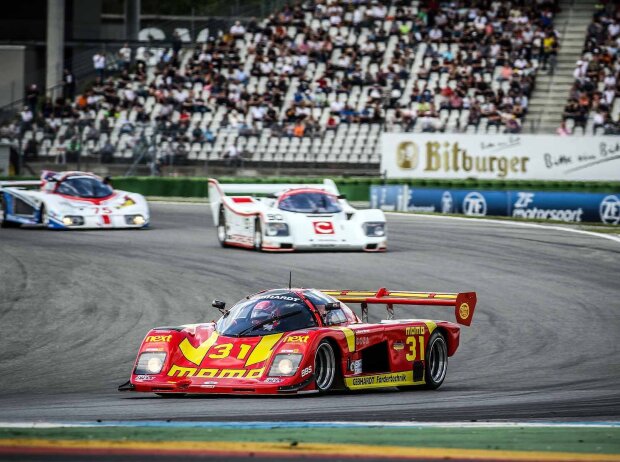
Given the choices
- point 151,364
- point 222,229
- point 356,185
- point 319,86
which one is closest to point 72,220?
point 222,229

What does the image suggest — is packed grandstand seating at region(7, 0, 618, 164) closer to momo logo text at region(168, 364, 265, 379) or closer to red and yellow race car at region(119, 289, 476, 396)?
red and yellow race car at region(119, 289, 476, 396)

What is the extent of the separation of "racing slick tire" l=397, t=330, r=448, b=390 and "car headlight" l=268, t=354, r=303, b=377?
194cm

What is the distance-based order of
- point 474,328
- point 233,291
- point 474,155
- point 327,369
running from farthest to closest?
point 474,155
point 233,291
point 474,328
point 327,369

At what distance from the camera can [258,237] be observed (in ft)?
77.3

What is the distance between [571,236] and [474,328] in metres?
10.8

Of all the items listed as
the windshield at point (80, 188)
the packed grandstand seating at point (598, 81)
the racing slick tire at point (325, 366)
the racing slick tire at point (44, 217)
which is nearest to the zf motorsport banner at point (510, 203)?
the packed grandstand seating at point (598, 81)

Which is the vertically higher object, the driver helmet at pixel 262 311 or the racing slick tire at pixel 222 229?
the driver helmet at pixel 262 311

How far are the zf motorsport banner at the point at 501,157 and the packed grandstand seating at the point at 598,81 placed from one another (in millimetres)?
854

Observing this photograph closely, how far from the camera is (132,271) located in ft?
66.1

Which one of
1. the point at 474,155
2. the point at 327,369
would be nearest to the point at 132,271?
the point at 327,369

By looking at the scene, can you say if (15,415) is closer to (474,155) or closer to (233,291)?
(233,291)

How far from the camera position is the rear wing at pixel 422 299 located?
39.8 feet

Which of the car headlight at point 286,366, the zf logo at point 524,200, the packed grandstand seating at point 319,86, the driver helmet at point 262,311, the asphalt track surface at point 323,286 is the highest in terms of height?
the packed grandstand seating at point 319,86

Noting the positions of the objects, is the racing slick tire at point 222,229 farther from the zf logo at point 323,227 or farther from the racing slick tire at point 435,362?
the racing slick tire at point 435,362
